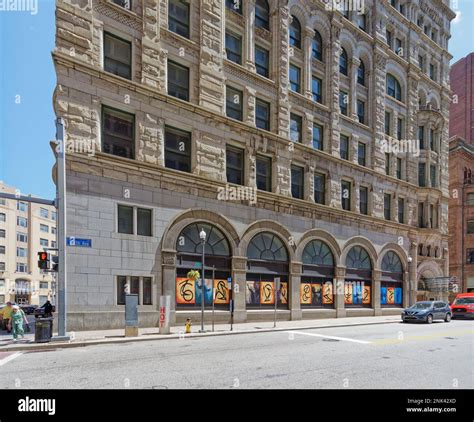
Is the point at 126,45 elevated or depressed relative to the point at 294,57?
depressed

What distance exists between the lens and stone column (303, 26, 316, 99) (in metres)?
27.0

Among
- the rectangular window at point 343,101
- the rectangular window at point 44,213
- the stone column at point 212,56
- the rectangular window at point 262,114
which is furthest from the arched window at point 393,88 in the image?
the rectangular window at point 44,213

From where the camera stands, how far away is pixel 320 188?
1096 inches

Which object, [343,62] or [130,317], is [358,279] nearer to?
[343,62]

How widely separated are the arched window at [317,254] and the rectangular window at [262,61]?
39.7 ft

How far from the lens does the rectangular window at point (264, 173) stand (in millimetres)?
24203

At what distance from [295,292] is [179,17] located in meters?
18.1

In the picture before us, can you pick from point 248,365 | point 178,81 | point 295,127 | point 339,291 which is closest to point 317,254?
point 339,291

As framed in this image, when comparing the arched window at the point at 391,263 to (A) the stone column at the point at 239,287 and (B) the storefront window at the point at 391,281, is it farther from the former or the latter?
(A) the stone column at the point at 239,287

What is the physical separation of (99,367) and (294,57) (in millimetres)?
23822

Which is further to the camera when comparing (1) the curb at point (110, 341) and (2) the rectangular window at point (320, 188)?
(2) the rectangular window at point (320, 188)

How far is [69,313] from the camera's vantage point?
16.3m

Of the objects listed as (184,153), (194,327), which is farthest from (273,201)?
(194,327)

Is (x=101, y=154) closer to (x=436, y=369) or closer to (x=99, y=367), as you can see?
(x=99, y=367)
